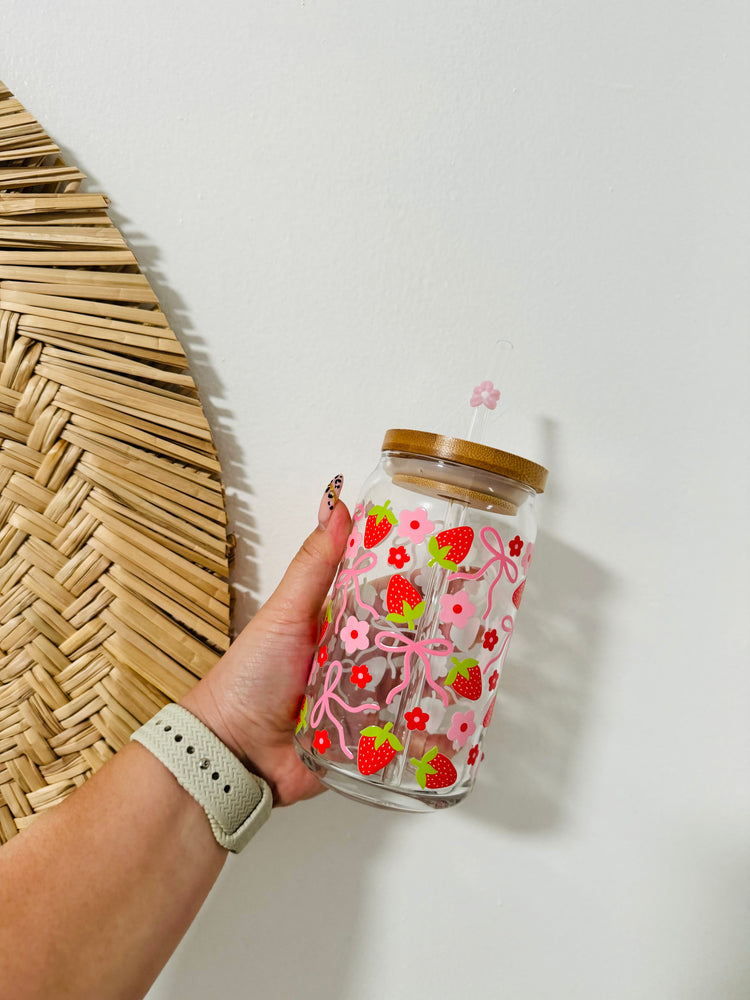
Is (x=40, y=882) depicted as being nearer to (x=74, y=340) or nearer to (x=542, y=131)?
(x=74, y=340)

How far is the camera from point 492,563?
0.58m

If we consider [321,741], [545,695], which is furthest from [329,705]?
[545,695]

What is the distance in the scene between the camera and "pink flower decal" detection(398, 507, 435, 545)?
0.57 meters

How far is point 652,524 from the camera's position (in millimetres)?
738

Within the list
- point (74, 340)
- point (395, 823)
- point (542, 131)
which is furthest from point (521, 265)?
point (395, 823)

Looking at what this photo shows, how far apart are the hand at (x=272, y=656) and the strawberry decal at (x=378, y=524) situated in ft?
0.22

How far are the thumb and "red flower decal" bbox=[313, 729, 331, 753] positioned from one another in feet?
0.34

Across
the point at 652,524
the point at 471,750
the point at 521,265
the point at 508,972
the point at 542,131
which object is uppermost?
the point at 542,131

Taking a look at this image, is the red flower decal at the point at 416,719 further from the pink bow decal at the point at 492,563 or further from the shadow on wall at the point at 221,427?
the shadow on wall at the point at 221,427

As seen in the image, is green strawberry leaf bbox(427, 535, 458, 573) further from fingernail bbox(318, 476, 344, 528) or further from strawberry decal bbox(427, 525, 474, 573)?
fingernail bbox(318, 476, 344, 528)

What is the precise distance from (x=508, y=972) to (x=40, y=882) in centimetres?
46

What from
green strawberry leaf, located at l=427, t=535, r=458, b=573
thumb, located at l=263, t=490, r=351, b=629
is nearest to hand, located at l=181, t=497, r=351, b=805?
thumb, located at l=263, t=490, r=351, b=629

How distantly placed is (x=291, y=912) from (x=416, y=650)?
0.37 m

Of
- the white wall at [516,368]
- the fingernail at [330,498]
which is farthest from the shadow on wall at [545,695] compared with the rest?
the fingernail at [330,498]
